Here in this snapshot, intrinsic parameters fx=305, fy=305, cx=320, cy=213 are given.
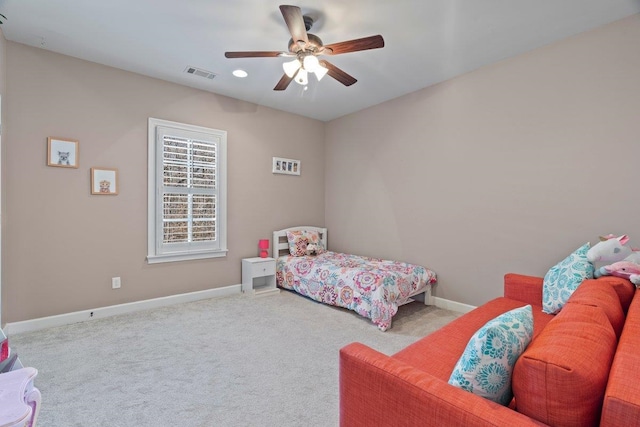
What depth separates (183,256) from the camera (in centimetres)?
394

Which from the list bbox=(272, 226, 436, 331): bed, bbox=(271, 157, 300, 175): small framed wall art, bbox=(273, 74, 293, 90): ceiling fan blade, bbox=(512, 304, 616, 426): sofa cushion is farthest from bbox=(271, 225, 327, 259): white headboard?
bbox=(512, 304, 616, 426): sofa cushion

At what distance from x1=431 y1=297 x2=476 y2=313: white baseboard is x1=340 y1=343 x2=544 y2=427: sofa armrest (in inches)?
107

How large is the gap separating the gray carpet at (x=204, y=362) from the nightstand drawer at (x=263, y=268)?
595 millimetres

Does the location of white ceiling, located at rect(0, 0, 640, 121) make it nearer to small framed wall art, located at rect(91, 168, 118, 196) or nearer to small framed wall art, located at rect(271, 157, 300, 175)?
small framed wall art, located at rect(91, 168, 118, 196)

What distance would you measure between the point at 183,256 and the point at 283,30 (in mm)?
2885

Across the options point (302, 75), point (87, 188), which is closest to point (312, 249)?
point (302, 75)

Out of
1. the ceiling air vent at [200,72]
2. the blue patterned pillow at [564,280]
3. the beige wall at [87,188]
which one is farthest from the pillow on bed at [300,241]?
the blue patterned pillow at [564,280]

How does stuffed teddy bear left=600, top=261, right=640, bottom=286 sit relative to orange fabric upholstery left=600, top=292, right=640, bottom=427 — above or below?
above

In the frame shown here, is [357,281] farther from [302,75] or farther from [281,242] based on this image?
[302,75]

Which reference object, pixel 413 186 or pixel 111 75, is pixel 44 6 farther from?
pixel 413 186

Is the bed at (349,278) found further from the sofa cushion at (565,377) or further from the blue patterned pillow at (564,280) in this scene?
the sofa cushion at (565,377)

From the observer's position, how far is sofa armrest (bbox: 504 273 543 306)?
261 centimetres

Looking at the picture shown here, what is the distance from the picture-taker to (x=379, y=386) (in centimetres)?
117

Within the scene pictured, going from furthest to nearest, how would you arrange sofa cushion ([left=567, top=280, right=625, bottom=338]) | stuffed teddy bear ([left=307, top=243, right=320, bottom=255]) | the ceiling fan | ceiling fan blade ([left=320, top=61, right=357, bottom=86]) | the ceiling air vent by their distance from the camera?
1. stuffed teddy bear ([left=307, top=243, right=320, bottom=255])
2. the ceiling air vent
3. ceiling fan blade ([left=320, top=61, right=357, bottom=86])
4. the ceiling fan
5. sofa cushion ([left=567, top=280, right=625, bottom=338])
